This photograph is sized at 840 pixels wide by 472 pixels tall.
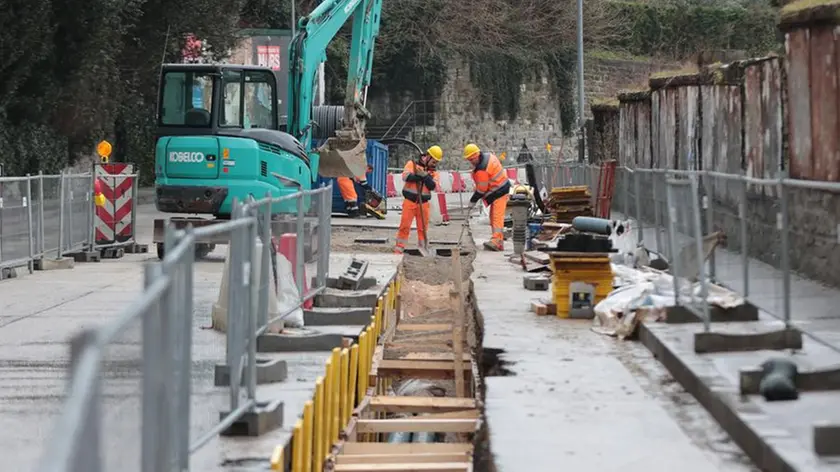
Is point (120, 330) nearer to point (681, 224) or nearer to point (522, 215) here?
point (681, 224)

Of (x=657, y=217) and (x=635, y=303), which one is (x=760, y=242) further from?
(x=657, y=217)

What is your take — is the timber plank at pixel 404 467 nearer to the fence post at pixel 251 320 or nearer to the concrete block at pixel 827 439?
the fence post at pixel 251 320

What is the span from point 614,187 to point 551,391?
1346 cm

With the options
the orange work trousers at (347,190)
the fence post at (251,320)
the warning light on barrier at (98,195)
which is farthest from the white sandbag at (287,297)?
the orange work trousers at (347,190)

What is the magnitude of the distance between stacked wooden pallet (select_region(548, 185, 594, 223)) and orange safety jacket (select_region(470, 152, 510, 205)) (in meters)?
2.40

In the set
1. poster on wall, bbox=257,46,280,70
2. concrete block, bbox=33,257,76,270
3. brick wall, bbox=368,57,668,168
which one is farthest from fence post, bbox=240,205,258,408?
brick wall, bbox=368,57,668,168

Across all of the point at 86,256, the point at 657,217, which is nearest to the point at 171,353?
the point at 657,217

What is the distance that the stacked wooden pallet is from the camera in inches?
964

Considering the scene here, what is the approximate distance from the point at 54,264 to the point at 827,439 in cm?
1492

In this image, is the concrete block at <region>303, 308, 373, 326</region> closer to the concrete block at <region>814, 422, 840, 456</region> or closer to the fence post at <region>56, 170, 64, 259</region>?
the concrete block at <region>814, 422, 840, 456</region>

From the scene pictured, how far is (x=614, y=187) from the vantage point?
73.8 ft

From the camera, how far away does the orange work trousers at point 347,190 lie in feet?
100

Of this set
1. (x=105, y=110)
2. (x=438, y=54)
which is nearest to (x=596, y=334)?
(x=105, y=110)

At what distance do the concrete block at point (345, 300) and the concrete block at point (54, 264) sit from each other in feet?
24.0
